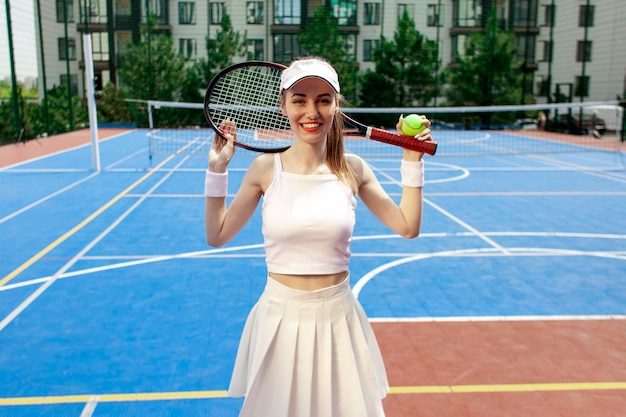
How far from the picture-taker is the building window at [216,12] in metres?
39.3

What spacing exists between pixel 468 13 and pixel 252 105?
43.7 m

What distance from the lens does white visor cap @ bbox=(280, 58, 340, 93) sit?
2.62m

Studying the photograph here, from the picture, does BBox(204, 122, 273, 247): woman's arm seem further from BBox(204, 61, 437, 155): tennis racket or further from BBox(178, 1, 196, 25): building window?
BBox(178, 1, 196, 25): building window

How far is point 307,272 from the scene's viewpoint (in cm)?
271

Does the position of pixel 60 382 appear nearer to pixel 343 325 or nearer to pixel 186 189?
pixel 343 325

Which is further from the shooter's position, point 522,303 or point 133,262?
point 133,262

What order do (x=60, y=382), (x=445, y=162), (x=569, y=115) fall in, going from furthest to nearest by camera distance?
(x=569, y=115) → (x=445, y=162) → (x=60, y=382)

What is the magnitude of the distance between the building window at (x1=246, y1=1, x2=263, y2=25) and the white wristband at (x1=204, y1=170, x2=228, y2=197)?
38935mm

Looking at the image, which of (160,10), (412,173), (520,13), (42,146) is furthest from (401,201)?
(520,13)

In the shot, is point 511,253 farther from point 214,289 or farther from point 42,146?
point 42,146

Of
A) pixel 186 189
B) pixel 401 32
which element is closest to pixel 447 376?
pixel 186 189

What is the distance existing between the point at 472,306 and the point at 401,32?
1230 inches

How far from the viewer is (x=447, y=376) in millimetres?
5141

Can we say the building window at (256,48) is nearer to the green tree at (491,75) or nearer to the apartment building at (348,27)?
the apartment building at (348,27)
